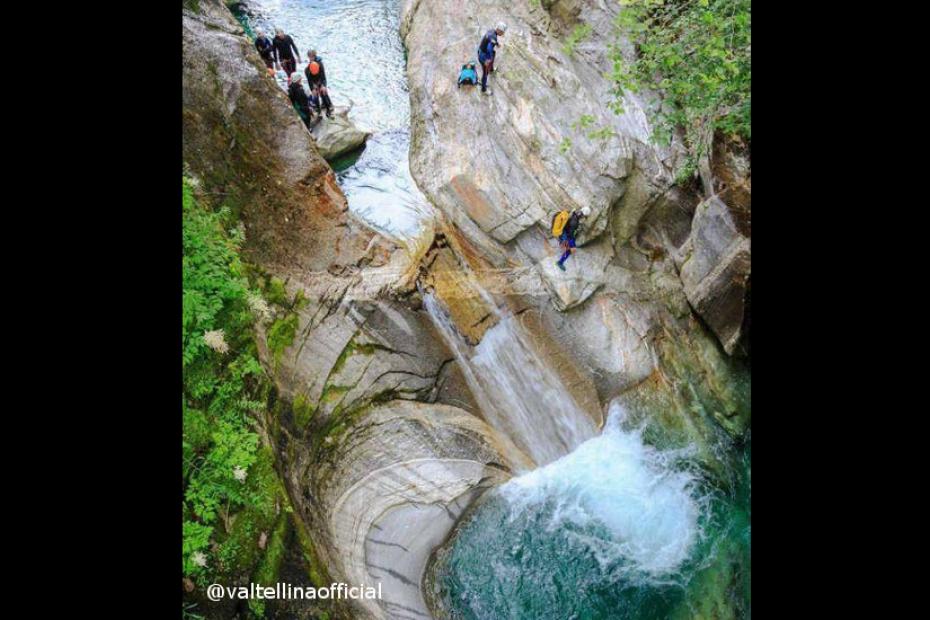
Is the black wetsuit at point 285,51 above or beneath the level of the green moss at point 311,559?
above

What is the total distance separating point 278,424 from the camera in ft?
23.7

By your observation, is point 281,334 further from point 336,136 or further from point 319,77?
point 319,77

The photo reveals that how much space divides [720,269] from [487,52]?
20.5 ft

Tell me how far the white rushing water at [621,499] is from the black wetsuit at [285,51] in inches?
379

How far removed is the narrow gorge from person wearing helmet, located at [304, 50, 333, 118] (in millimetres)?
438

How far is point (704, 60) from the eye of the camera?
796cm

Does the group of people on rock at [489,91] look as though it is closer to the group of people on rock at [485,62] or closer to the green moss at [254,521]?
the group of people on rock at [485,62]

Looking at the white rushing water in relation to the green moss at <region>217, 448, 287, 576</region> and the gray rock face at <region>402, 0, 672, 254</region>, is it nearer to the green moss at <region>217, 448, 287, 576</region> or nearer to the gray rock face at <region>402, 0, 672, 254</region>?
the green moss at <region>217, 448, 287, 576</region>

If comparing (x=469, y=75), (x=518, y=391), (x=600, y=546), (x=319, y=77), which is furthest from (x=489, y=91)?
(x=600, y=546)

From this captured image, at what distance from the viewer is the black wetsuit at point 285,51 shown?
10344 mm

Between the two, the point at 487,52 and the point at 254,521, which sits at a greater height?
the point at 487,52

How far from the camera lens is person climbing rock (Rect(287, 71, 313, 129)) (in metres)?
9.71

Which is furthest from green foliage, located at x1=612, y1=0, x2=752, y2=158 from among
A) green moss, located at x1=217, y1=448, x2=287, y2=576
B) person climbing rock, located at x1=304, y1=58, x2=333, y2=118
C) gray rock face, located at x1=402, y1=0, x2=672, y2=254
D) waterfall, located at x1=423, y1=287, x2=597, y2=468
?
green moss, located at x1=217, y1=448, x2=287, y2=576

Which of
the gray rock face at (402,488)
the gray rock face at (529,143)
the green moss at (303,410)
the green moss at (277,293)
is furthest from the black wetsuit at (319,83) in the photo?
the gray rock face at (402,488)
